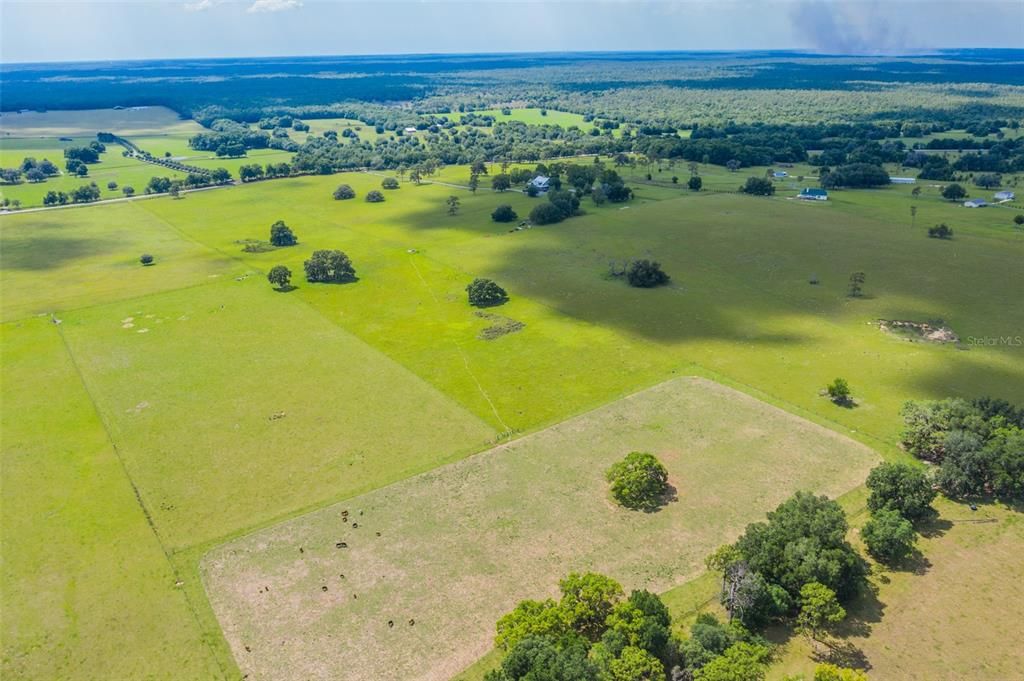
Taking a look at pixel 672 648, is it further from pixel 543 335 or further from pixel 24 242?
pixel 24 242

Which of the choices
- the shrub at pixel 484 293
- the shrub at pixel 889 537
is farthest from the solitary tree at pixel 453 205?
the shrub at pixel 889 537

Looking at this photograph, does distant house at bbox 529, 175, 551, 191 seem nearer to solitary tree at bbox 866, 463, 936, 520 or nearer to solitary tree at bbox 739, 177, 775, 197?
solitary tree at bbox 739, 177, 775, 197

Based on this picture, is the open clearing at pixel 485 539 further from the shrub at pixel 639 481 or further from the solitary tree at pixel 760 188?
the solitary tree at pixel 760 188

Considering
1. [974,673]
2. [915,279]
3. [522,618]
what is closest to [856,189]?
[915,279]

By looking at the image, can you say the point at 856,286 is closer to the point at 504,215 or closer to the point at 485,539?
the point at 485,539

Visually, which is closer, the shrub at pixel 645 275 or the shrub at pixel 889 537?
the shrub at pixel 889 537
